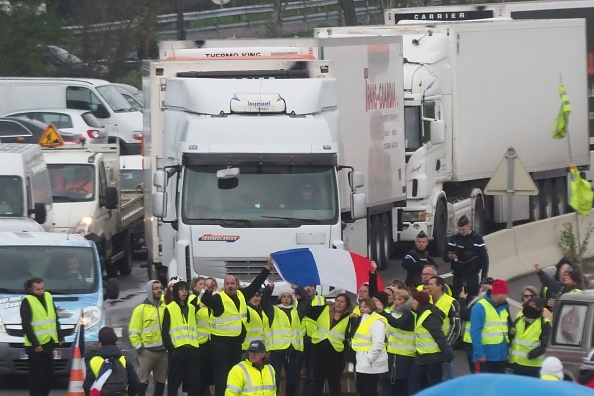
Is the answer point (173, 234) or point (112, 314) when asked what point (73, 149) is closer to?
point (112, 314)

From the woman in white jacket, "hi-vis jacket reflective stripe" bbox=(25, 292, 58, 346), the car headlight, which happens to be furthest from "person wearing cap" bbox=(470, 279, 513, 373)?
the car headlight

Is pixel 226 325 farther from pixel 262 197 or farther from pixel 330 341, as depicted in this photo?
pixel 262 197

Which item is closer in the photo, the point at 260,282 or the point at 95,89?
the point at 260,282

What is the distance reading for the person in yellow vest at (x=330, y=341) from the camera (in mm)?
14703

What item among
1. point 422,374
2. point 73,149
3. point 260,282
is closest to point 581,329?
point 422,374

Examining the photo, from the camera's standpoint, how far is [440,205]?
26094 mm

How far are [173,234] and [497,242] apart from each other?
6.96m

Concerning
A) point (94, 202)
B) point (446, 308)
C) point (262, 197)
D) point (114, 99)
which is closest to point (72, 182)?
point (94, 202)

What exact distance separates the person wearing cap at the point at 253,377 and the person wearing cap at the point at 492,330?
3.22 meters

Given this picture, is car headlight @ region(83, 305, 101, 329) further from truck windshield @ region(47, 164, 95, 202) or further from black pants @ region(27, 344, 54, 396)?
truck windshield @ region(47, 164, 95, 202)

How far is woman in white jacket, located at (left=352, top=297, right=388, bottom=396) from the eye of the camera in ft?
45.7

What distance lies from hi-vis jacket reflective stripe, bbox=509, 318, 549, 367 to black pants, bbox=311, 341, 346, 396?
1.82 metres

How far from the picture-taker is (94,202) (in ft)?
80.1

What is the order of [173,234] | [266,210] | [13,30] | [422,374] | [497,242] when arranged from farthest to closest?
[13,30], [497,242], [173,234], [266,210], [422,374]
